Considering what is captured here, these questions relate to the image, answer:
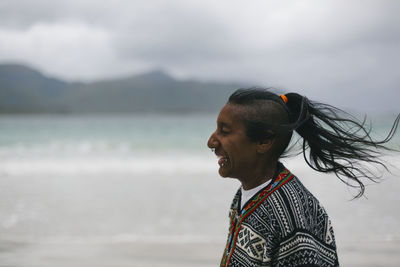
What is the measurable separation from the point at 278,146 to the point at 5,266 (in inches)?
138

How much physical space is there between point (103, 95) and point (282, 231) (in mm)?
109781

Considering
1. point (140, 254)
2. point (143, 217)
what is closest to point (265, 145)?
point (140, 254)

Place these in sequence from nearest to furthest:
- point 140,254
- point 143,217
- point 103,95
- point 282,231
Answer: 1. point 282,231
2. point 140,254
3. point 143,217
4. point 103,95

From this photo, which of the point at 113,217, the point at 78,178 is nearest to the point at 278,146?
the point at 113,217

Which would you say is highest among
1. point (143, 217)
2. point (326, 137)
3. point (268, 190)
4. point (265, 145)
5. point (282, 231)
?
point (143, 217)

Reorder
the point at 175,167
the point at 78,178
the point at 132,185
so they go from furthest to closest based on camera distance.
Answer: the point at 175,167 < the point at 78,178 < the point at 132,185

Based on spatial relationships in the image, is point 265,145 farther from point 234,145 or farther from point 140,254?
point 140,254

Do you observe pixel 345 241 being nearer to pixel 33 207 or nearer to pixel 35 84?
pixel 33 207

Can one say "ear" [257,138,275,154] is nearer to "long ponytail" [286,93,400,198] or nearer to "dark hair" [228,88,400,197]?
"dark hair" [228,88,400,197]

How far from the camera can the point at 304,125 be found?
79.3 inches

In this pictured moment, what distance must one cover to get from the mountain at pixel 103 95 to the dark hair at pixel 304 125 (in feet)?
263

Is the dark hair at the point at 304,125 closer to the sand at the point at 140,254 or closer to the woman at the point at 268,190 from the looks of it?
the woman at the point at 268,190

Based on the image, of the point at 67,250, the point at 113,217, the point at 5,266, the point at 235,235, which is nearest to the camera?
the point at 235,235

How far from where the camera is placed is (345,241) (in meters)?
5.08
